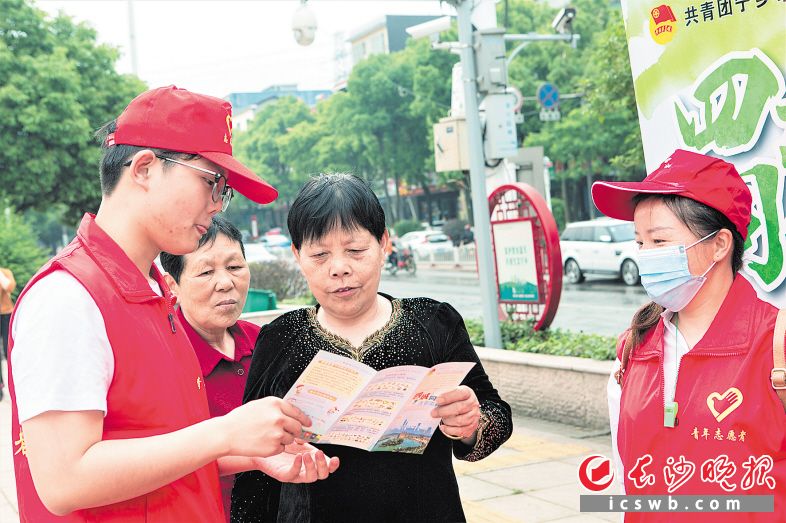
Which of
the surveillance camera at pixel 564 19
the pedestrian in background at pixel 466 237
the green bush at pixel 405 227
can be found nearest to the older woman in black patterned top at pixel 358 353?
the surveillance camera at pixel 564 19

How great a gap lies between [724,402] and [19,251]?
58.0 feet

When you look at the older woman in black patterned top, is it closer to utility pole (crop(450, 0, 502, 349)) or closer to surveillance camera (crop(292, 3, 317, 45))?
utility pole (crop(450, 0, 502, 349))

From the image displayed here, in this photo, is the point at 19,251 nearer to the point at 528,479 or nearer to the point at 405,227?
the point at 528,479

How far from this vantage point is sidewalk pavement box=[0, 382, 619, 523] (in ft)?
17.1

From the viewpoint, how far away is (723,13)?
3715 mm

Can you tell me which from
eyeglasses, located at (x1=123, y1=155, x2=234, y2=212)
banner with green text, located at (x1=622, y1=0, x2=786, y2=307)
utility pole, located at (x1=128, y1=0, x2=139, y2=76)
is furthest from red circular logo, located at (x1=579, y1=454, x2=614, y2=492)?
utility pole, located at (x1=128, y1=0, x2=139, y2=76)

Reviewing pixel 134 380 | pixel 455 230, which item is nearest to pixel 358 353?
pixel 134 380

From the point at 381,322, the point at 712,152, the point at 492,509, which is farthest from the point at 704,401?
the point at 492,509

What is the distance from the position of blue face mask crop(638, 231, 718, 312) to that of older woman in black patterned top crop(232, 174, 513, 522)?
0.53 metres

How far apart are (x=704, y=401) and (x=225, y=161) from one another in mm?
1331

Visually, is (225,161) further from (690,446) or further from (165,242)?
(690,446)

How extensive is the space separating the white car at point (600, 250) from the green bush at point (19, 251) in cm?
1160

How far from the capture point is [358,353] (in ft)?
8.05

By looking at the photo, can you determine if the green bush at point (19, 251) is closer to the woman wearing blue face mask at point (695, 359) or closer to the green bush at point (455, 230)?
the woman wearing blue face mask at point (695, 359)
